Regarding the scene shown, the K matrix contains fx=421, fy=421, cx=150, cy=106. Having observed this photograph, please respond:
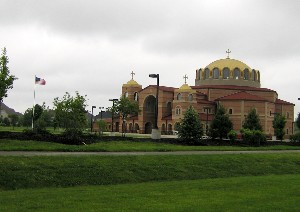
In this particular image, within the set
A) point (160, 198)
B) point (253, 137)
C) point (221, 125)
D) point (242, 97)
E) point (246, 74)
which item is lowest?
point (160, 198)

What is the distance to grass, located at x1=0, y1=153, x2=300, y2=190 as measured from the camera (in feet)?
44.2

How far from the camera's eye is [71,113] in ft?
113

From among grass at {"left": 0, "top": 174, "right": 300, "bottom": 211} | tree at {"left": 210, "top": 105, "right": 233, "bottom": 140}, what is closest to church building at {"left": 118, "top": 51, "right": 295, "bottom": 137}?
tree at {"left": 210, "top": 105, "right": 233, "bottom": 140}

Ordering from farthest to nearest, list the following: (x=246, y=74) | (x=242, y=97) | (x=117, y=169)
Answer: (x=246, y=74) → (x=242, y=97) → (x=117, y=169)

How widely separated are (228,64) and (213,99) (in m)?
8.38

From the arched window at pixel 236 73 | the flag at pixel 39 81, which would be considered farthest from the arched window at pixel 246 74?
the flag at pixel 39 81

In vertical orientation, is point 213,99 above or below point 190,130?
above

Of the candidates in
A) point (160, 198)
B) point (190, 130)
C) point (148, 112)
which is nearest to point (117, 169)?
point (160, 198)

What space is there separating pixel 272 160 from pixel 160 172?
A: 8.51 metres

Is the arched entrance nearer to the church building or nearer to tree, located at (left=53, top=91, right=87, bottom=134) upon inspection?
the church building

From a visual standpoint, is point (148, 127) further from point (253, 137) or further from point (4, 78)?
point (4, 78)

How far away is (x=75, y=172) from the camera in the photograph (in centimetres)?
1449

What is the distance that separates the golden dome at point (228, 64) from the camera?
79.3 meters

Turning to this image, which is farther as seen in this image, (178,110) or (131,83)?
(131,83)
